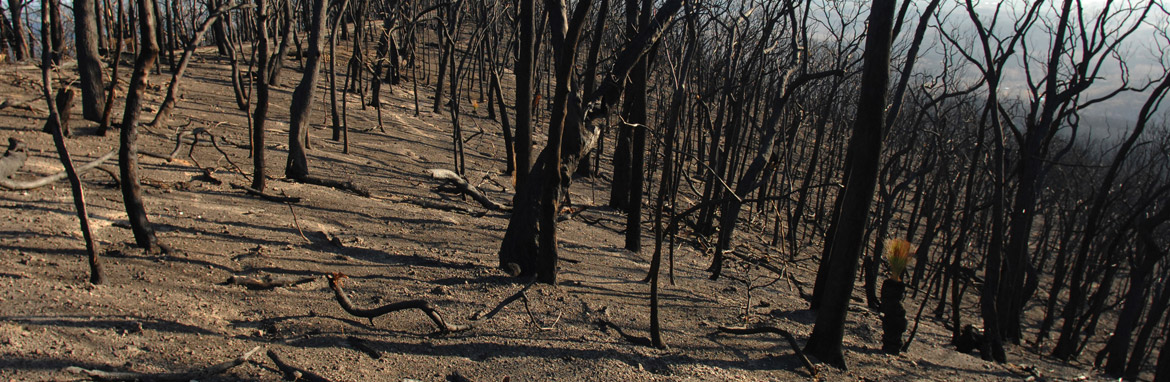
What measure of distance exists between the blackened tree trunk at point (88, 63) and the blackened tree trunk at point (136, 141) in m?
4.44

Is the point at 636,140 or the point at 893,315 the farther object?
the point at 636,140

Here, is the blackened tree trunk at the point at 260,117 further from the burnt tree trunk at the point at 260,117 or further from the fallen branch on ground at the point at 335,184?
the fallen branch on ground at the point at 335,184

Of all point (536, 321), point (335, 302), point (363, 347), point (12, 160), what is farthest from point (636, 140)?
point (12, 160)

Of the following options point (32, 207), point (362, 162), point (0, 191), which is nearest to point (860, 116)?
point (32, 207)

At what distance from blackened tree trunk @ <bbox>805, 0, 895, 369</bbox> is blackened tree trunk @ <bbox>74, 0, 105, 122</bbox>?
25.4ft

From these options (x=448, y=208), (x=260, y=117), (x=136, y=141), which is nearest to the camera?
(x=136, y=141)

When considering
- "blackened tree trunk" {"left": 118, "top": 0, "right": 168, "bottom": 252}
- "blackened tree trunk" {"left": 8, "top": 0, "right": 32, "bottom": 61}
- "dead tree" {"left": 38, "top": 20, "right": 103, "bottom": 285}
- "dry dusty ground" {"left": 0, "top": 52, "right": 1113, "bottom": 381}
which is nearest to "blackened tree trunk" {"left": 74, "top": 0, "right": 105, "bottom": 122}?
"dry dusty ground" {"left": 0, "top": 52, "right": 1113, "bottom": 381}

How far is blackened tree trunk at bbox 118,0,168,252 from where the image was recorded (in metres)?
3.78

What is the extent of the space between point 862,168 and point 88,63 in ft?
26.4

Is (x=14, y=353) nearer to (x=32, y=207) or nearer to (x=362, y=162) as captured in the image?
(x=32, y=207)

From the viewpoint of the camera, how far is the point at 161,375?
9.08 feet

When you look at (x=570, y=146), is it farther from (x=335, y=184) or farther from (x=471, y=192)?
(x=335, y=184)

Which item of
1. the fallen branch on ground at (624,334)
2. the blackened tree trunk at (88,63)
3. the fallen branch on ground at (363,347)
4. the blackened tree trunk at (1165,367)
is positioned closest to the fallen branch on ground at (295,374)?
the fallen branch on ground at (363,347)

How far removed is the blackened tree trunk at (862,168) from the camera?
4.17 meters
